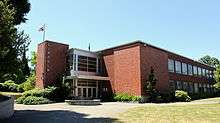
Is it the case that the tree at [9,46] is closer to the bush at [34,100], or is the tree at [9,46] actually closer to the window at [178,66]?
the bush at [34,100]

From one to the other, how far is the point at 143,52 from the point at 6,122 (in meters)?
24.1

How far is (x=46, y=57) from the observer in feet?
129

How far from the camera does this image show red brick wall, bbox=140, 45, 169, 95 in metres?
38.3

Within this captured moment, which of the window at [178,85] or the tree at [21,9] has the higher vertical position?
the tree at [21,9]

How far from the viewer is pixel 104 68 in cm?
4325

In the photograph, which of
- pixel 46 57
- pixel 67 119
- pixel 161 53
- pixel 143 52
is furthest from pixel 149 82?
pixel 67 119

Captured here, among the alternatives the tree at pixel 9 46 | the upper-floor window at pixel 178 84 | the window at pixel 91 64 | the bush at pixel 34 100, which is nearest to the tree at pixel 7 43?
the tree at pixel 9 46

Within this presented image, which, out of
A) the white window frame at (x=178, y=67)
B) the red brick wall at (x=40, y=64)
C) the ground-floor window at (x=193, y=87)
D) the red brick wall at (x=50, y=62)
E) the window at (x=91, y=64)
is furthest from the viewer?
the white window frame at (x=178, y=67)

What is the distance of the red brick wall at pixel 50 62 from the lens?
128 feet

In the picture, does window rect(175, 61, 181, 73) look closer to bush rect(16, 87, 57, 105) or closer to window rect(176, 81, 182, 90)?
window rect(176, 81, 182, 90)

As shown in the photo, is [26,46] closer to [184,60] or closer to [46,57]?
[46,57]

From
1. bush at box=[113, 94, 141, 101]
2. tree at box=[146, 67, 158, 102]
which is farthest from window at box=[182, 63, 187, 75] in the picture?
bush at box=[113, 94, 141, 101]

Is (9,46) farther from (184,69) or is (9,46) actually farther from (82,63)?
(184,69)

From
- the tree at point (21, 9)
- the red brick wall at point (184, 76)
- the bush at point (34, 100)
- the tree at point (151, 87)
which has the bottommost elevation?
the bush at point (34, 100)
